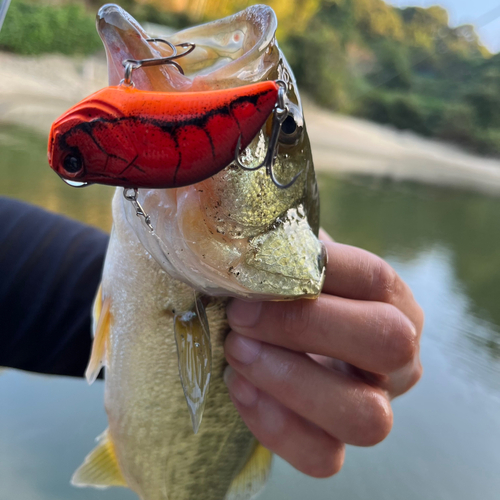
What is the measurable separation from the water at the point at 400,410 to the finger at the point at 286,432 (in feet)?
1.14

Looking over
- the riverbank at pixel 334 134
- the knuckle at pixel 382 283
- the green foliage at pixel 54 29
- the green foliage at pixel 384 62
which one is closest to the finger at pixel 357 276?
the knuckle at pixel 382 283

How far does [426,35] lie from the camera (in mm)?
10008

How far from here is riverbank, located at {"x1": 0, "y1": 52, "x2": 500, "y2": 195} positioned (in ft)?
7.58

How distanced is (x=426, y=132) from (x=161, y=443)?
7.34 meters

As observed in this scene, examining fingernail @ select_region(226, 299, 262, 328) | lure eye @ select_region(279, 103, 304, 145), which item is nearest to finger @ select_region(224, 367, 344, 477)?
fingernail @ select_region(226, 299, 262, 328)

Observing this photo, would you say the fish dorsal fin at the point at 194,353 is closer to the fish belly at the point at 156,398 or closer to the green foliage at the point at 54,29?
the fish belly at the point at 156,398

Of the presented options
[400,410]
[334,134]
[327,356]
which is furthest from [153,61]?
[334,134]

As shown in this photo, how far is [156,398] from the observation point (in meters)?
0.49

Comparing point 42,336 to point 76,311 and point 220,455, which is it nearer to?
point 76,311

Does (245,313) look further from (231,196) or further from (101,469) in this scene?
(101,469)

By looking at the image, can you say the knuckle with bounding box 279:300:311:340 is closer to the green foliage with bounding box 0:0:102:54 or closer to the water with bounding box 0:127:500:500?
the water with bounding box 0:127:500:500

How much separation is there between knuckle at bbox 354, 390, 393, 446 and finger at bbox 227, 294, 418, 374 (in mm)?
47

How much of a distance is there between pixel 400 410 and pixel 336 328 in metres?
0.77

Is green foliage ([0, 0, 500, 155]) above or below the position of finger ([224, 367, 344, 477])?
above
